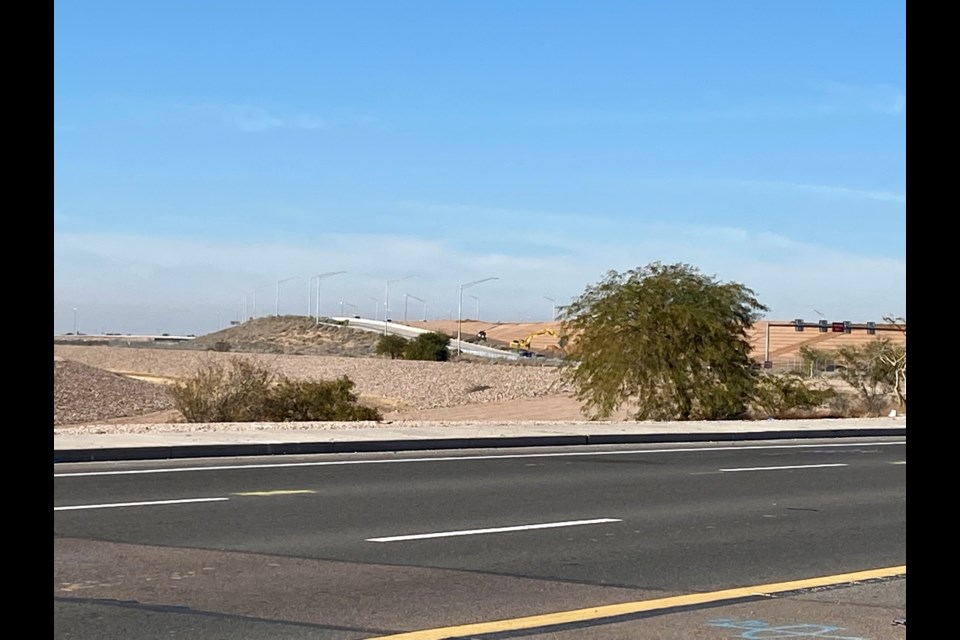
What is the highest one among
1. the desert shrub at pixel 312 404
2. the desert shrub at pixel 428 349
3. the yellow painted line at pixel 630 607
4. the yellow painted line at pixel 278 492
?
the desert shrub at pixel 428 349

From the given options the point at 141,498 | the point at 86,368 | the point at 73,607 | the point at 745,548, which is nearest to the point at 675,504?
the point at 745,548

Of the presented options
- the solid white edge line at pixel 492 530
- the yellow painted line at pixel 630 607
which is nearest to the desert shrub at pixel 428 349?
the solid white edge line at pixel 492 530

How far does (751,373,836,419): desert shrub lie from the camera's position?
37438mm

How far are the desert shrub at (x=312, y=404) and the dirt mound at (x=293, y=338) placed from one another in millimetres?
75041

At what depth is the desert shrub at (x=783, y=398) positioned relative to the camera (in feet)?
123

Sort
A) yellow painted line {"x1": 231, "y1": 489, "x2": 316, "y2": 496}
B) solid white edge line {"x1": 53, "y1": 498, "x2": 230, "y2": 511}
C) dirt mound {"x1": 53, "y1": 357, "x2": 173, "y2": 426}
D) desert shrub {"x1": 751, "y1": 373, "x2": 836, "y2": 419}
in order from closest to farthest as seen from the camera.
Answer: solid white edge line {"x1": 53, "y1": 498, "x2": 230, "y2": 511} → yellow painted line {"x1": 231, "y1": 489, "x2": 316, "y2": 496} → desert shrub {"x1": 751, "y1": 373, "x2": 836, "y2": 419} → dirt mound {"x1": 53, "y1": 357, "x2": 173, "y2": 426}

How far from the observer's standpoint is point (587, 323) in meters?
36.8

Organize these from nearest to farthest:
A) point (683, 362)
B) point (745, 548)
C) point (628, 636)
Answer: point (628, 636) → point (745, 548) → point (683, 362)

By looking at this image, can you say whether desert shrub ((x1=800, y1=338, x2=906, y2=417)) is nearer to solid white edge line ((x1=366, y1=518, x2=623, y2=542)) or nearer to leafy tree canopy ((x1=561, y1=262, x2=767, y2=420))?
leafy tree canopy ((x1=561, y1=262, x2=767, y2=420))

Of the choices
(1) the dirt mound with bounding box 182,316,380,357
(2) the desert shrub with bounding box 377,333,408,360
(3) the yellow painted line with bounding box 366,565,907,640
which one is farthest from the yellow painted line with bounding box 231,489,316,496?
(1) the dirt mound with bounding box 182,316,380,357

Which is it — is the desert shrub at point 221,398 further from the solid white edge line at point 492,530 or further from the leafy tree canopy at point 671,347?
the solid white edge line at point 492,530

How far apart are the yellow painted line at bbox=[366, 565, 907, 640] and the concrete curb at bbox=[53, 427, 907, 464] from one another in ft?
28.6

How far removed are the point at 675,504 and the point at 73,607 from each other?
765 centimetres
